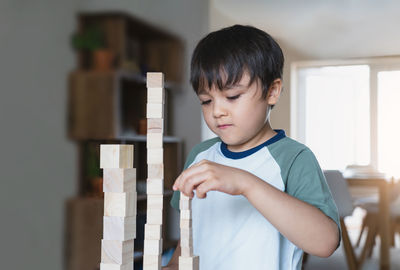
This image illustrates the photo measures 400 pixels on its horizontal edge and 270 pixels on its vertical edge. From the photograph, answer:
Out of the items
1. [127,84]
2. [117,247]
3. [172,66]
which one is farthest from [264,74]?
[172,66]

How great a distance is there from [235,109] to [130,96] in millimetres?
1966

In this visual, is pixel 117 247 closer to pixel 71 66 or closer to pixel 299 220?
pixel 299 220

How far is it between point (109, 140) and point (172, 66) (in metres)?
0.75

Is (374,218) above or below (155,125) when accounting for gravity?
below

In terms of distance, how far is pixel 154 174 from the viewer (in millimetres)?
429

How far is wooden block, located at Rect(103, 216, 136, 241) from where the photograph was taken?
391mm

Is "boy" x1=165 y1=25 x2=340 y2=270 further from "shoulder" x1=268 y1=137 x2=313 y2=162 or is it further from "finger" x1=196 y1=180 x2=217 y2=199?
"finger" x1=196 y1=180 x2=217 y2=199

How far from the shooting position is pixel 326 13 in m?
3.22

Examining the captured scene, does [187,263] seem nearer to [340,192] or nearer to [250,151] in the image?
[250,151]

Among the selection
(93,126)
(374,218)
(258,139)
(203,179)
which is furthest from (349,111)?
(203,179)

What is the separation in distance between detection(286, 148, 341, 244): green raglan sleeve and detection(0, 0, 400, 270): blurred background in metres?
1.58

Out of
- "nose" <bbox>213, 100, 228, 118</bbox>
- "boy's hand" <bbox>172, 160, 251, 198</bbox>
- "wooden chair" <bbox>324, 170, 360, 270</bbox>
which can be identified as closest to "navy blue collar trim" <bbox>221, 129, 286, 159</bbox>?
"nose" <bbox>213, 100, 228, 118</bbox>

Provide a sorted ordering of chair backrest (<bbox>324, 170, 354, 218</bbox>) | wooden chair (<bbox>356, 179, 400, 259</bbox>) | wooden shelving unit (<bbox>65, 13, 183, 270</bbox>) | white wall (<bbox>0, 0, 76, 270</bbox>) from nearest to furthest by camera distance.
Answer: white wall (<bbox>0, 0, 76, 270</bbox>), wooden shelving unit (<bbox>65, 13, 183, 270</bbox>), chair backrest (<bbox>324, 170, 354, 218</bbox>), wooden chair (<bbox>356, 179, 400, 259</bbox>)

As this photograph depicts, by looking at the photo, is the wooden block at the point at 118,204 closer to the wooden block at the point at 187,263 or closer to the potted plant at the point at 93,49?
the wooden block at the point at 187,263
